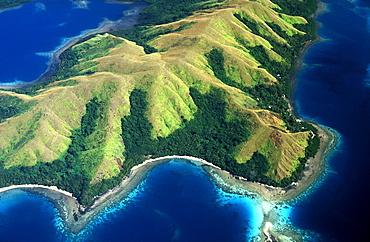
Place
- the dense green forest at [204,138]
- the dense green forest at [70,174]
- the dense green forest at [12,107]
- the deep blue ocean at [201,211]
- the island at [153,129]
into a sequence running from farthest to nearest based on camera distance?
the dense green forest at [12,107]
the dense green forest at [204,138]
the island at [153,129]
the dense green forest at [70,174]
the deep blue ocean at [201,211]

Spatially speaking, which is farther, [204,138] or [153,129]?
[204,138]

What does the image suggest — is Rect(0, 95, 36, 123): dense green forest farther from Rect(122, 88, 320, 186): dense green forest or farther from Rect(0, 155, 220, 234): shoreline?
Rect(122, 88, 320, 186): dense green forest

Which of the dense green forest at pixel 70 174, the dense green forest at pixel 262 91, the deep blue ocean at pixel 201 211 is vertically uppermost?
the dense green forest at pixel 262 91

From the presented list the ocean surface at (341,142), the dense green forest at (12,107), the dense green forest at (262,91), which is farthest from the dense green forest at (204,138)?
the dense green forest at (12,107)

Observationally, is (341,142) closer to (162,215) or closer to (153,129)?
(153,129)

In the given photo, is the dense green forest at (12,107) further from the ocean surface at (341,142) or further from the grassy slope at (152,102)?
the ocean surface at (341,142)

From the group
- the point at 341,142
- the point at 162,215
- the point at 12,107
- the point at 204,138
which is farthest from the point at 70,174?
the point at 341,142

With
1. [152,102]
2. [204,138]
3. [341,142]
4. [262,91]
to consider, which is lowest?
A: [341,142]
